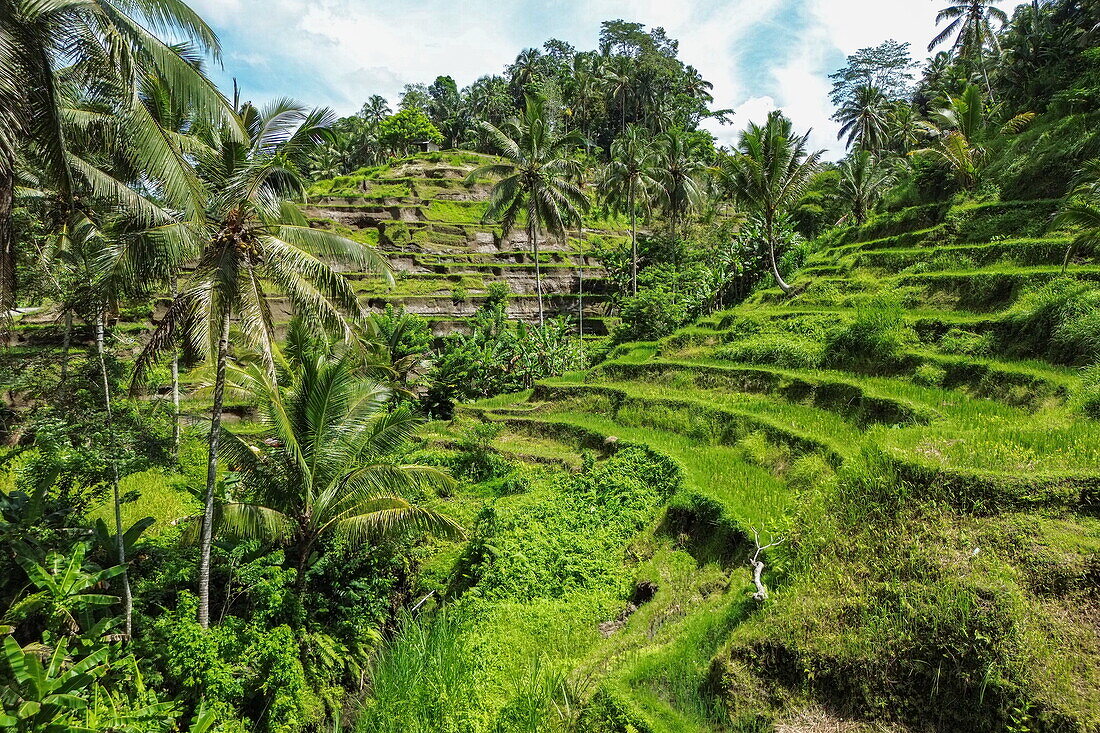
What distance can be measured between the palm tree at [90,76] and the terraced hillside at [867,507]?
8.87 m

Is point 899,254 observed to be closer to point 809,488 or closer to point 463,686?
point 809,488

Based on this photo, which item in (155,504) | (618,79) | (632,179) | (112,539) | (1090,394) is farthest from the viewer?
(618,79)

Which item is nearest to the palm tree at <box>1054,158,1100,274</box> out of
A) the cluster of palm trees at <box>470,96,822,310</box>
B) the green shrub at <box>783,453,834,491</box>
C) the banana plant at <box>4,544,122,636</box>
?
the green shrub at <box>783,453,834,491</box>

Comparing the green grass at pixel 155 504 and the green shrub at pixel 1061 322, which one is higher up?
the green shrub at pixel 1061 322

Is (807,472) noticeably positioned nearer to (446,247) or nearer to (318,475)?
(318,475)

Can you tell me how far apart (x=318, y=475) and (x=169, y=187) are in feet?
18.2

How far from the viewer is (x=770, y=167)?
20.0 metres

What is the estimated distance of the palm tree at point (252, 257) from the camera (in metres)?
8.29

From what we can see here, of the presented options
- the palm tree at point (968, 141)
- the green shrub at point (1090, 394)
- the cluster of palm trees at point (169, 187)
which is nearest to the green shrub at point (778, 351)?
the green shrub at point (1090, 394)

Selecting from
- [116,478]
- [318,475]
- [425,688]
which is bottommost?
[425,688]

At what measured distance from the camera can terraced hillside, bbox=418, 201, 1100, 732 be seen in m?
5.30

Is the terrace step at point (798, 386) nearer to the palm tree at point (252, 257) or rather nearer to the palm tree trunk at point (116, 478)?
the palm tree at point (252, 257)

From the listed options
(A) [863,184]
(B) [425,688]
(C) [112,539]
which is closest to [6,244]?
(C) [112,539]

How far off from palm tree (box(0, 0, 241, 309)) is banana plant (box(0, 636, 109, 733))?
4.38 meters
